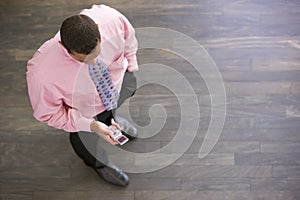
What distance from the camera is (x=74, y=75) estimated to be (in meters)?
1.32

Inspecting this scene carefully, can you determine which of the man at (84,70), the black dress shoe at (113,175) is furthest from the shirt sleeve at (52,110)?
the black dress shoe at (113,175)

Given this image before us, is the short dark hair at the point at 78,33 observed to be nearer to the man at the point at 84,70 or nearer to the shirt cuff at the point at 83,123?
the man at the point at 84,70

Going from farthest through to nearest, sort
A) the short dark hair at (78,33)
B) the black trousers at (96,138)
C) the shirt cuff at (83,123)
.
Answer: the black trousers at (96,138), the shirt cuff at (83,123), the short dark hair at (78,33)

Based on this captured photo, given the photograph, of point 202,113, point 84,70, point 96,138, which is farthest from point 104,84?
point 202,113

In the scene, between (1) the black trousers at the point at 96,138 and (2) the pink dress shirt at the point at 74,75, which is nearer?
(2) the pink dress shirt at the point at 74,75

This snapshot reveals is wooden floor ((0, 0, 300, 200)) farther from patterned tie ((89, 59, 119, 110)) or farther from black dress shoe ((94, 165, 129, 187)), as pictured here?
patterned tie ((89, 59, 119, 110))

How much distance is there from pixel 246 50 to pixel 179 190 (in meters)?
0.63

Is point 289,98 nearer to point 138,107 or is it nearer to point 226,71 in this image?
point 226,71

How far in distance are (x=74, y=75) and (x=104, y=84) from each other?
130 millimetres

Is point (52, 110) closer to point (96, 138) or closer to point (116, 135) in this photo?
point (116, 135)

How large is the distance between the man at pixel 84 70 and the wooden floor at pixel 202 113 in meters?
0.36

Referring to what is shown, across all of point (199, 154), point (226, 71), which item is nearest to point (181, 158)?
point (199, 154)

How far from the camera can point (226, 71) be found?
197 centimetres

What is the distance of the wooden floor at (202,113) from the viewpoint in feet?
6.03
